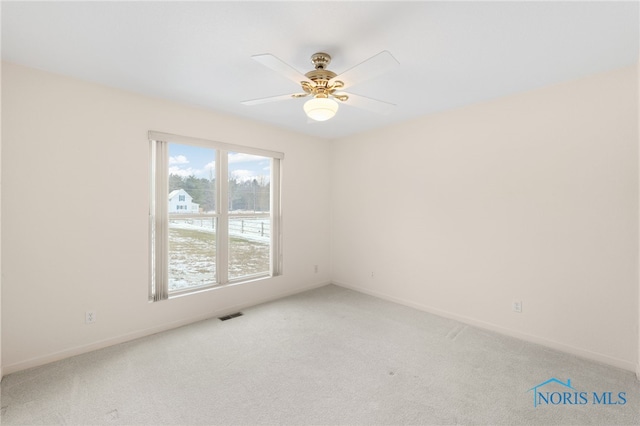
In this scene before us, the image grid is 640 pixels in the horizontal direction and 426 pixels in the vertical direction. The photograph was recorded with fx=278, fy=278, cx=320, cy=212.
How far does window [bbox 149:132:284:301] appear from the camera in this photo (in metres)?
3.07

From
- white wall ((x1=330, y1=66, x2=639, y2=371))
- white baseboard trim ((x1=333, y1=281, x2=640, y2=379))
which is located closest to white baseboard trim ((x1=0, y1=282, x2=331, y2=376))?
white baseboard trim ((x1=333, y1=281, x2=640, y2=379))

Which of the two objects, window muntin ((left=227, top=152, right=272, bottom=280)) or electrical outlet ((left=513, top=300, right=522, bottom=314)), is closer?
electrical outlet ((left=513, top=300, right=522, bottom=314))

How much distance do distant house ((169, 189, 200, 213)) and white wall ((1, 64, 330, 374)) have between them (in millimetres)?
311

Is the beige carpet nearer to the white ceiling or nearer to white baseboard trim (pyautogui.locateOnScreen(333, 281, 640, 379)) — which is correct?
white baseboard trim (pyautogui.locateOnScreen(333, 281, 640, 379))

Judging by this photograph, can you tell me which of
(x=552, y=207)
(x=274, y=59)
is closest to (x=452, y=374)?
(x=552, y=207)

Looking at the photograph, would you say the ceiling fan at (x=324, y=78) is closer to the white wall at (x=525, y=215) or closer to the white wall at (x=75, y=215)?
the white wall at (x=525, y=215)

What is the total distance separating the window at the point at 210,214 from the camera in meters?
3.07

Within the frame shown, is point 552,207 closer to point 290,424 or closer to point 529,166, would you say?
point 529,166

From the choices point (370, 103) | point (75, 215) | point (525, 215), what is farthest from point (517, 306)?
point (75, 215)

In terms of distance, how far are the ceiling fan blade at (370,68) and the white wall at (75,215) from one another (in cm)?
214

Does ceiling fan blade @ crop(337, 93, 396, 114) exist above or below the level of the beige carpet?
above

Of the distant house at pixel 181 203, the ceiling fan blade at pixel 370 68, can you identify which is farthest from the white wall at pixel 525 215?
the distant house at pixel 181 203

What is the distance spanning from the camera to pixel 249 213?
3959 mm

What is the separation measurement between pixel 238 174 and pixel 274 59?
2322 millimetres
